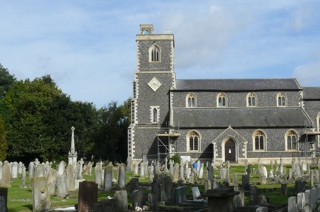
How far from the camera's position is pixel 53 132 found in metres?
54.5

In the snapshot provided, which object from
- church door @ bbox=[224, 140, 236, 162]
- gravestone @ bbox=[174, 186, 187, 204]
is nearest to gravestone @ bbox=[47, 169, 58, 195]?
gravestone @ bbox=[174, 186, 187, 204]

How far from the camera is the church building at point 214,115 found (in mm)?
48656

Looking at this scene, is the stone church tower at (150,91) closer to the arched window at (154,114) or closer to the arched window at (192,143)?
the arched window at (154,114)

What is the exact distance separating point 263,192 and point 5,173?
486 inches

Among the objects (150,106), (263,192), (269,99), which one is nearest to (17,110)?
(150,106)

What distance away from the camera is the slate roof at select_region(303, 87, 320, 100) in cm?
5228

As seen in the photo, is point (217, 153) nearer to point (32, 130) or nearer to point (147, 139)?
point (147, 139)

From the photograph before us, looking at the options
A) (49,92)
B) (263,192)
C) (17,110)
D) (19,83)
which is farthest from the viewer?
(19,83)

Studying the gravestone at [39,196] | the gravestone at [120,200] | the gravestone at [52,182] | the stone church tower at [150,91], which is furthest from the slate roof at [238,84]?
the gravestone at [120,200]

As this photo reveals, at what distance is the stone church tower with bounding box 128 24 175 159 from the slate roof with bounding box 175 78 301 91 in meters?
2.08

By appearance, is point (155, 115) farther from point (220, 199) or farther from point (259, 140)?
point (220, 199)

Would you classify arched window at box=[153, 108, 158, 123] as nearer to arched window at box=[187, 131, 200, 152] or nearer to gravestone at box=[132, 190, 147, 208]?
arched window at box=[187, 131, 200, 152]

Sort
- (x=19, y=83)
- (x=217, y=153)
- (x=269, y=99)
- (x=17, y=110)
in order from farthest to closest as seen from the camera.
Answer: (x=19, y=83), (x=17, y=110), (x=269, y=99), (x=217, y=153)

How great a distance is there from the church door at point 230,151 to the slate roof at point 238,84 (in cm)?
670
